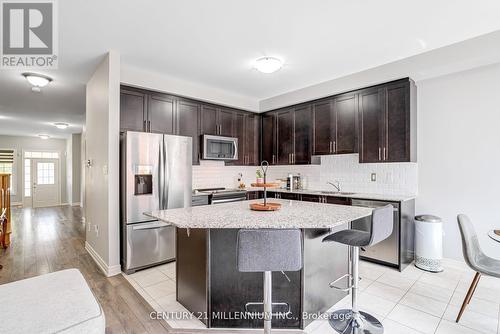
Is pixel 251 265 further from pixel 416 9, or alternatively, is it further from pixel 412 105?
pixel 412 105

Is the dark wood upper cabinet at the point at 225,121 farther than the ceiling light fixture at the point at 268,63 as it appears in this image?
Yes

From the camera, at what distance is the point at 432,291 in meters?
2.66

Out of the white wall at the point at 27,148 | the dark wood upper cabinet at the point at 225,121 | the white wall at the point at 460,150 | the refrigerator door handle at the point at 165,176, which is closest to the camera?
the white wall at the point at 460,150

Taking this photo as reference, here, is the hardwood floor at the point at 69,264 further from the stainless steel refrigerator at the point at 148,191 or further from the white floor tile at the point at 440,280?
the white floor tile at the point at 440,280

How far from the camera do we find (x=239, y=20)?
8.14 ft

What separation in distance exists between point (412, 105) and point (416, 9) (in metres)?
1.45

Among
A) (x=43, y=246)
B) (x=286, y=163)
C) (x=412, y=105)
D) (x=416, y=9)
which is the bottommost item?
(x=43, y=246)

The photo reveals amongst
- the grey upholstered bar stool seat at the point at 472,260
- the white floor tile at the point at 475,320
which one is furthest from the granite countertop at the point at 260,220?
the white floor tile at the point at 475,320

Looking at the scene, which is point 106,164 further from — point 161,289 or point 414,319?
point 414,319

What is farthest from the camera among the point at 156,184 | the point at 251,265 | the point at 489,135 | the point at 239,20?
the point at 156,184

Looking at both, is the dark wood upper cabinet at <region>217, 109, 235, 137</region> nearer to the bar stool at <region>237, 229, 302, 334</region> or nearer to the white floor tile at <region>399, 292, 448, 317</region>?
the bar stool at <region>237, 229, 302, 334</region>

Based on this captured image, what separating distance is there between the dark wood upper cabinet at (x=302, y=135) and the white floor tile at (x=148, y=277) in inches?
118

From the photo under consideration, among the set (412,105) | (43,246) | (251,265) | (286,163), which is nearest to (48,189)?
(43,246)

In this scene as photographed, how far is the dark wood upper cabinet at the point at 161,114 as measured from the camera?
12.6 feet
